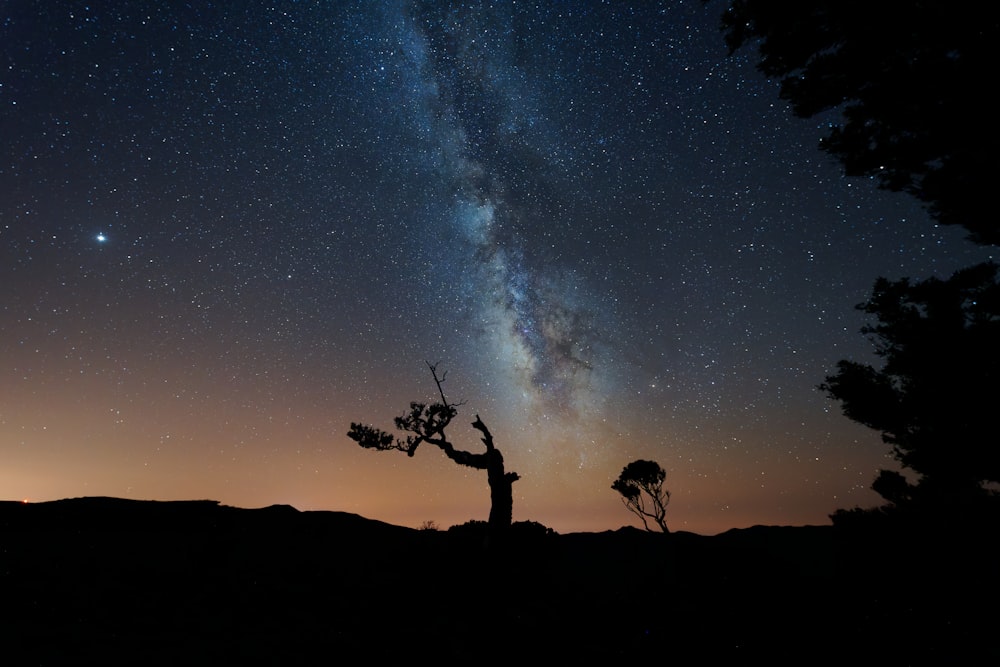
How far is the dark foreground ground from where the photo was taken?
22.6ft

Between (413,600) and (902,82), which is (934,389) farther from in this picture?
(413,600)

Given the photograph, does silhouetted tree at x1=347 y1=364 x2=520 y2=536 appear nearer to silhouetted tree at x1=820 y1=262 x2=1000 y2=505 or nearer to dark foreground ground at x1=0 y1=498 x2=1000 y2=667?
dark foreground ground at x1=0 y1=498 x2=1000 y2=667

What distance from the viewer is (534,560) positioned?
51.3 feet

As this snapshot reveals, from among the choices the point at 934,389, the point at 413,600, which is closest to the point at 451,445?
A: the point at 413,600

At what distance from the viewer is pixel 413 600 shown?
10.8 metres

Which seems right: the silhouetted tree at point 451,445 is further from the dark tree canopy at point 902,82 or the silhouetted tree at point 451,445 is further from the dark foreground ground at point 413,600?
the dark tree canopy at point 902,82

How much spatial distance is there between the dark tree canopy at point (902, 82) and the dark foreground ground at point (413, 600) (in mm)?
7194

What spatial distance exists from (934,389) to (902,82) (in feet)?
41.3

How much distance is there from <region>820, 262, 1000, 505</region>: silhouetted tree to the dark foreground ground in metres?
4.33

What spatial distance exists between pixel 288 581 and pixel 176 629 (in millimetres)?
4550

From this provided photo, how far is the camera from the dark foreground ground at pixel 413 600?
689 cm

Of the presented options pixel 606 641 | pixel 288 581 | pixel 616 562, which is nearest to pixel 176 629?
pixel 288 581

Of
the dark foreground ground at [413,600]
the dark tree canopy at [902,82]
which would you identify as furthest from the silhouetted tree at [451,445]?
the dark tree canopy at [902,82]

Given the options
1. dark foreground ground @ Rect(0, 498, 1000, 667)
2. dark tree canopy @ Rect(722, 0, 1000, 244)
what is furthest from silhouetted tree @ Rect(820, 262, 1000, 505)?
dark tree canopy @ Rect(722, 0, 1000, 244)
